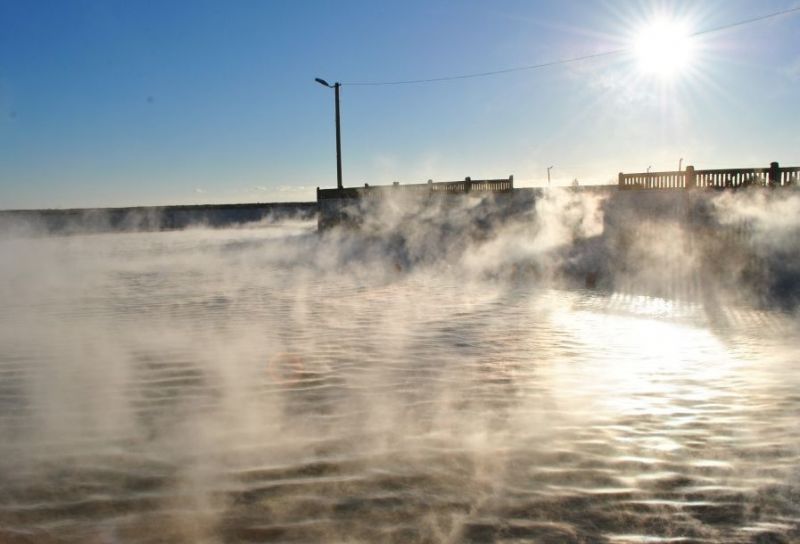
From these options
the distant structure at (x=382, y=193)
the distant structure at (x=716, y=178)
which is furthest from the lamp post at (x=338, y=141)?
the distant structure at (x=716, y=178)

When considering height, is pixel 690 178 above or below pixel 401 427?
above

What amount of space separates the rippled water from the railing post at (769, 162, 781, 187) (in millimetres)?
7353

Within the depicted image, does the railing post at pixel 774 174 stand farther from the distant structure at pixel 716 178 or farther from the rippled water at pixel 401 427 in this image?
→ the rippled water at pixel 401 427

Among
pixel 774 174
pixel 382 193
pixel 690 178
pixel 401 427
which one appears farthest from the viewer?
pixel 382 193

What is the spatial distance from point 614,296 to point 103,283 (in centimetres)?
1049

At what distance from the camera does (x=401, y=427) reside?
4.50m

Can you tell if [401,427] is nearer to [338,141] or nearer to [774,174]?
[774,174]

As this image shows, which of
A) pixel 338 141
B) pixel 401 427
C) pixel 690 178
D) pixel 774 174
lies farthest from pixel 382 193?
pixel 401 427

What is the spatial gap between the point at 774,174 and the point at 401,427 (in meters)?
14.1

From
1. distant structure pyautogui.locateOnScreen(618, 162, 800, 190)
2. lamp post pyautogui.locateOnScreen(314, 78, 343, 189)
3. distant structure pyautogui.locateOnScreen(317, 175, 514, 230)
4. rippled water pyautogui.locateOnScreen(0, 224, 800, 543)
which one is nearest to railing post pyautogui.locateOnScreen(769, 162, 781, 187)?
distant structure pyautogui.locateOnScreen(618, 162, 800, 190)

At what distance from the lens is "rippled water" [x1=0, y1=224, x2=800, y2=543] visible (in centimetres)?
317

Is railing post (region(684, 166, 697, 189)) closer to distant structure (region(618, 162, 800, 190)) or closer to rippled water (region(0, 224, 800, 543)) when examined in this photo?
distant structure (region(618, 162, 800, 190))

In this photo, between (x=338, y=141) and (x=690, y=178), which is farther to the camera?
(x=338, y=141)

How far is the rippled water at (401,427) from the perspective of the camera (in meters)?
3.17
